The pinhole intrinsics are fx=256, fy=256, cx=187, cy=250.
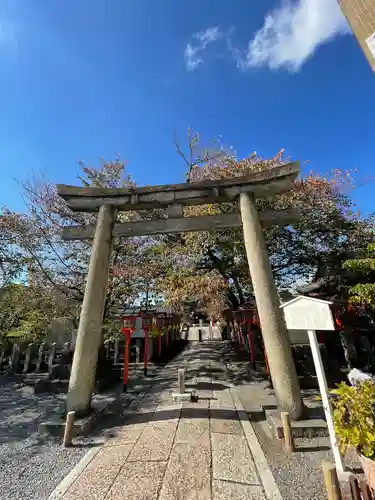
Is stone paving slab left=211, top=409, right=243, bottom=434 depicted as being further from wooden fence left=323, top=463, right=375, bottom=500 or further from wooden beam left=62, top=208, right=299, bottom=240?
wooden beam left=62, top=208, right=299, bottom=240

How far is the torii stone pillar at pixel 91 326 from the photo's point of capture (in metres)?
5.15

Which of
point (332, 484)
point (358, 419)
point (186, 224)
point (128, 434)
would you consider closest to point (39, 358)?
point (128, 434)

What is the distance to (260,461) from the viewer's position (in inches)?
145

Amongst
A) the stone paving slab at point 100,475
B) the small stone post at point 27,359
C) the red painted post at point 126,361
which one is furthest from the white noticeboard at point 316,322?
the small stone post at point 27,359

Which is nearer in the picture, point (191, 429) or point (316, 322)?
point (316, 322)

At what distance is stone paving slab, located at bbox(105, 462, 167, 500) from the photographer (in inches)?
118

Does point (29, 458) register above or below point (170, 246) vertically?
below

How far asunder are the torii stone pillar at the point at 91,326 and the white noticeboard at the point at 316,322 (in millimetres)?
3912

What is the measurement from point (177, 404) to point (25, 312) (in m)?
8.59

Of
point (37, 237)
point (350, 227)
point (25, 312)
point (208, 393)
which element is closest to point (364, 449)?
point (208, 393)

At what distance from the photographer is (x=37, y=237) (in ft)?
34.2

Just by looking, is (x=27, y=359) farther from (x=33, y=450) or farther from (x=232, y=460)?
(x=232, y=460)

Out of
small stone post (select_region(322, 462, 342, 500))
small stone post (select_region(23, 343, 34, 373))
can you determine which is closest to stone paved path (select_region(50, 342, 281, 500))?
small stone post (select_region(322, 462, 342, 500))

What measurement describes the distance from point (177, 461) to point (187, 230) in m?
4.42
